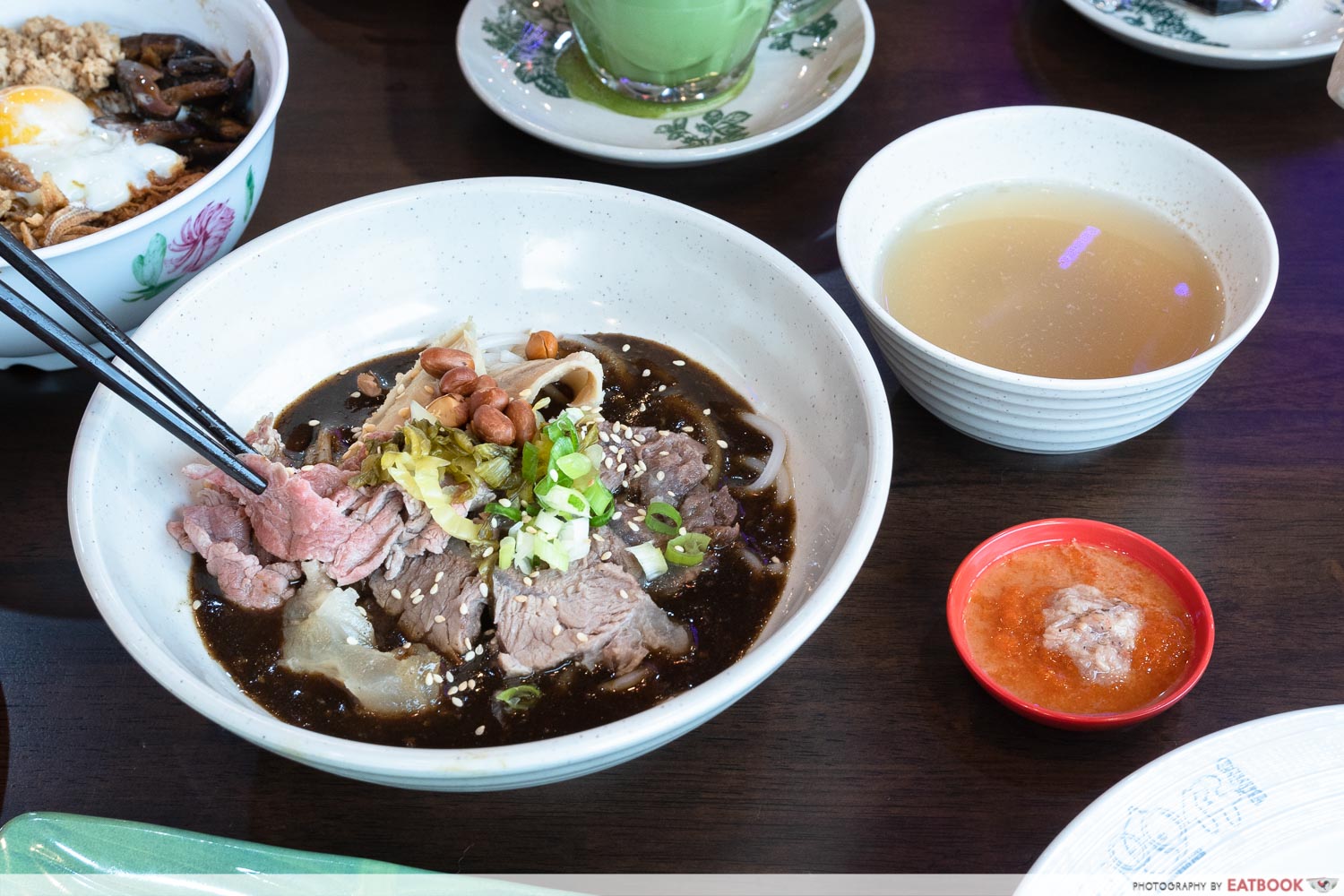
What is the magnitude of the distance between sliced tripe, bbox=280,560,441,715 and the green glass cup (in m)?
1.55

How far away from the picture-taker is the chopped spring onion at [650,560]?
169 centimetres

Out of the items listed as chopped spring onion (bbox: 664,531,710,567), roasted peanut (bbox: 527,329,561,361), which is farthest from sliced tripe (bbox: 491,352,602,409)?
chopped spring onion (bbox: 664,531,710,567)

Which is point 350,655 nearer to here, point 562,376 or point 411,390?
point 411,390

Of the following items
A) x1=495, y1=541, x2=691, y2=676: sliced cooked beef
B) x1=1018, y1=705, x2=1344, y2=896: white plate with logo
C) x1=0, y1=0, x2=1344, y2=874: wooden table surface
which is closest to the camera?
x1=1018, y1=705, x2=1344, y2=896: white plate with logo

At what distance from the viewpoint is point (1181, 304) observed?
202cm

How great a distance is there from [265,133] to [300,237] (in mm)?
241

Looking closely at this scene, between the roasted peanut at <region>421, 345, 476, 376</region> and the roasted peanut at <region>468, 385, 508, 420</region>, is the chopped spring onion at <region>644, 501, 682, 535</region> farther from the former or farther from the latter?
the roasted peanut at <region>421, 345, 476, 376</region>

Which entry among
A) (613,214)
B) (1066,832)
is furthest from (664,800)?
(613,214)

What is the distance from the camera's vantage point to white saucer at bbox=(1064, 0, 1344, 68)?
2.62 m

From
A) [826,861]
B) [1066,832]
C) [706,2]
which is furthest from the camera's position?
[706,2]

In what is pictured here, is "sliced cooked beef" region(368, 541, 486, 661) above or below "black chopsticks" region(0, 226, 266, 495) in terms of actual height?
below

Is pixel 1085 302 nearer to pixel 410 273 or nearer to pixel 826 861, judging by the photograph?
pixel 826 861

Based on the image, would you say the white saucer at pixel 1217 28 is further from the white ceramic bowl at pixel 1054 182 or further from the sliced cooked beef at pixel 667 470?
the sliced cooked beef at pixel 667 470

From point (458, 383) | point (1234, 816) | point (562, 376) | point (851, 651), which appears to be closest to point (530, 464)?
point (458, 383)
